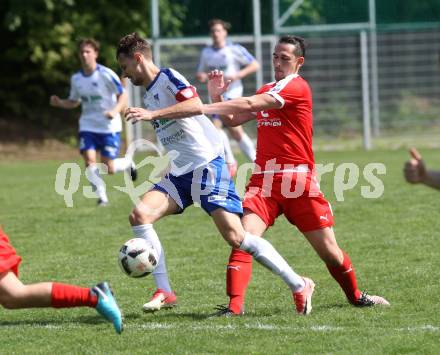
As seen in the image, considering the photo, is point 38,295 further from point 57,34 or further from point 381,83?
point 57,34

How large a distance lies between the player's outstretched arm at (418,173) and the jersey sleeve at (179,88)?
6.90ft

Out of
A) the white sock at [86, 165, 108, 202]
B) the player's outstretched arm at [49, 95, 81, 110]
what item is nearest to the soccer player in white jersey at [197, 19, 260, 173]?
the player's outstretched arm at [49, 95, 81, 110]

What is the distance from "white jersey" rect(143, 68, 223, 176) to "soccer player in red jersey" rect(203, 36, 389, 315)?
255 mm

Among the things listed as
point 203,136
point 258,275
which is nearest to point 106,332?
point 203,136

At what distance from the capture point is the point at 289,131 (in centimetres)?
682

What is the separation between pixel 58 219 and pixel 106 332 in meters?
5.63

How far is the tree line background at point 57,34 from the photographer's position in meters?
21.3

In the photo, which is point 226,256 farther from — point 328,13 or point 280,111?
point 328,13

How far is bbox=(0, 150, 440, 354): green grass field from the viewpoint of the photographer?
5871 mm

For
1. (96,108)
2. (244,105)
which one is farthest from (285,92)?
(96,108)

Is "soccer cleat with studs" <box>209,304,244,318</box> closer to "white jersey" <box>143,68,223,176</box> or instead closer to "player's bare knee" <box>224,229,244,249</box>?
"player's bare knee" <box>224,229,244,249</box>

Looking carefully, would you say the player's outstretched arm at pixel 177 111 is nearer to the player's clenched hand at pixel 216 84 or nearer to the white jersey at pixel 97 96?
the player's clenched hand at pixel 216 84

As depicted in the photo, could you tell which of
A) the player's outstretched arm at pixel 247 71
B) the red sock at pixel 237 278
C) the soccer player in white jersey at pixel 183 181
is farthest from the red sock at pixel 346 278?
the player's outstretched arm at pixel 247 71

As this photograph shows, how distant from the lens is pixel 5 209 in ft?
42.5
